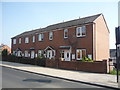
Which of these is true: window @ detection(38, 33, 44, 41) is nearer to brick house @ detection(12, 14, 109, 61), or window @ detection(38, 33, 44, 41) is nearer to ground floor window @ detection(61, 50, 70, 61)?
brick house @ detection(12, 14, 109, 61)

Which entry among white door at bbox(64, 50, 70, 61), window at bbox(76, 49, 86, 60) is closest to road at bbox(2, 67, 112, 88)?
window at bbox(76, 49, 86, 60)

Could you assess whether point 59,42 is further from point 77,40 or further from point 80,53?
point 80,53

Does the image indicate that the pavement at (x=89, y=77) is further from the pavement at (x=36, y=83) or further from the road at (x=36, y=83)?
the road at (x=36, y=83)

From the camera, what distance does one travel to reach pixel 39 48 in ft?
104

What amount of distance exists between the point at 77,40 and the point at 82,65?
22.3 feet

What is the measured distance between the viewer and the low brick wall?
51.8ft

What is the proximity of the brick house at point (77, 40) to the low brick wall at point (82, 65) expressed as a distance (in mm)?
2735

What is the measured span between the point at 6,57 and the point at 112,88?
3088 centimetres

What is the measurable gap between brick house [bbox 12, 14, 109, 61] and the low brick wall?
108 inches

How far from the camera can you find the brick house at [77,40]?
2236 centimetres

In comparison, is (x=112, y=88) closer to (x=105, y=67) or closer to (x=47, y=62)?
(x=105, y=67)

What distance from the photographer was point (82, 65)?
58.1 ft

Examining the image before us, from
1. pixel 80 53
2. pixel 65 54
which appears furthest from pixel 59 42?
pixel 80 53

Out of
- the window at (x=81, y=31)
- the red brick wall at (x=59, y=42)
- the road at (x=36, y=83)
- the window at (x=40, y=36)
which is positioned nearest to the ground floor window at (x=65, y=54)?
the red brick wall at (x=59, y=42)
